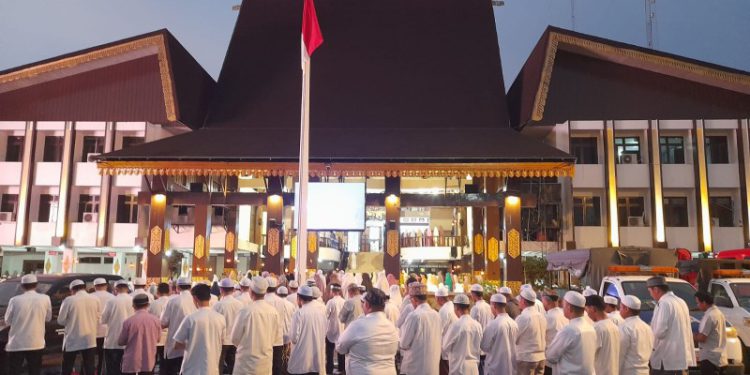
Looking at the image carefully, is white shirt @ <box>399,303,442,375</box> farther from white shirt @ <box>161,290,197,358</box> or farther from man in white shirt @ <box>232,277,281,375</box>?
white shirt @ <box>161,290,197,358</box>

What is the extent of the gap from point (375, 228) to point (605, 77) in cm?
1815

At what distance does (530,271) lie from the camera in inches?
1052

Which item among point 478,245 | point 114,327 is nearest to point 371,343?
point 114,327

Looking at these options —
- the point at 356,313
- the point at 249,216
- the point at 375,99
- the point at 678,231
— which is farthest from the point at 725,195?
the point at 356,313

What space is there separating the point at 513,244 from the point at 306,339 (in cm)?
962

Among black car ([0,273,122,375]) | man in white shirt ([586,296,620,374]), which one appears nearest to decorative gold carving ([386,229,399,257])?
black car ([0,273,122,375])

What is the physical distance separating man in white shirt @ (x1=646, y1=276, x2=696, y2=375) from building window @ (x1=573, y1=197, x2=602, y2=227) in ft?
73.9

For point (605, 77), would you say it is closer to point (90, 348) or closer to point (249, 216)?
point (90, 348)

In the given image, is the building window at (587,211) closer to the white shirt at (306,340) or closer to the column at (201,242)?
the column at (201,242)

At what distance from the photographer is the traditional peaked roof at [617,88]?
56.3 feet

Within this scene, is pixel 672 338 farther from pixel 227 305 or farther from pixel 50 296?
pixel 50 296

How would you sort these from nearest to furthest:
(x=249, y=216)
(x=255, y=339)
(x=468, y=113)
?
(x=255, y=339)
(x=468, y=113)
(x=249, y=216)

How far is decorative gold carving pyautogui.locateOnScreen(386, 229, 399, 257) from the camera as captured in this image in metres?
16.4

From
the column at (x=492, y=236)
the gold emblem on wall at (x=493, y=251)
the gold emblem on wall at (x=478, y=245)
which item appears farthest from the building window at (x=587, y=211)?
the gold emblem on wall at (x=493, y=251)
